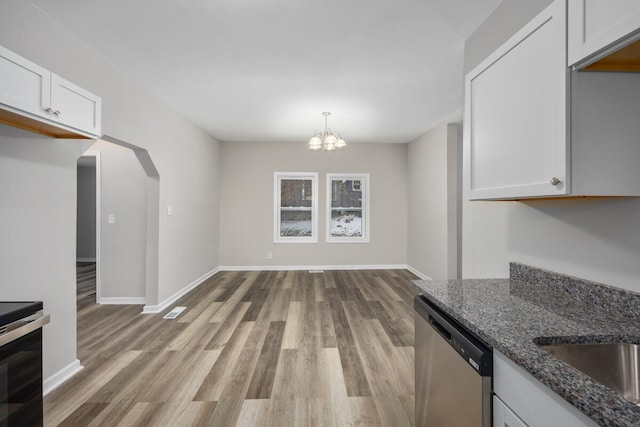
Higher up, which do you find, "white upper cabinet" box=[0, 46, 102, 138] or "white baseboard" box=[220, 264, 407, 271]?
"white upper cabinet" box=[0, 46, 102, 138]

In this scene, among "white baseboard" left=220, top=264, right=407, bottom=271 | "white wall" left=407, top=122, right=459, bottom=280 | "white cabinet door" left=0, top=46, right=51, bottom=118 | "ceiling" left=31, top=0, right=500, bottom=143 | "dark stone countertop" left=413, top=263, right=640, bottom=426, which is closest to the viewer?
"dark stone countertop" left=413, top=263, right=640, bottom=426

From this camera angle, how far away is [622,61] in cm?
106

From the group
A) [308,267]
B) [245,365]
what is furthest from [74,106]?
[308,267]

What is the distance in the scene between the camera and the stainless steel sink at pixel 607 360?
1.04 metres

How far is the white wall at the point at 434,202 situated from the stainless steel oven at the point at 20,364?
4672 millimetres

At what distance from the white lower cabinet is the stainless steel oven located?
1831 millimetres

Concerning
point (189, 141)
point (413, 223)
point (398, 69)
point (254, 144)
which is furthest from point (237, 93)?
point (413, 223)

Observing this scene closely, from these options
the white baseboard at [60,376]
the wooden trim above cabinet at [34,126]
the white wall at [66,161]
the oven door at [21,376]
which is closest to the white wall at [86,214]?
the white wall at [66,161]

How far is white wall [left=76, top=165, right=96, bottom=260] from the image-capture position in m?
7.38

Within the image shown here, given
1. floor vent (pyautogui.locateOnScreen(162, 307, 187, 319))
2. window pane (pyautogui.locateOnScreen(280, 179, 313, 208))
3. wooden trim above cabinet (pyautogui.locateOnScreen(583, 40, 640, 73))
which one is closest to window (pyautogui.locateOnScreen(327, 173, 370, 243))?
window pane (pyautogui.locateOnScreen(280, 179, 313, 208))

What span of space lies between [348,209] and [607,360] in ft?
18.3

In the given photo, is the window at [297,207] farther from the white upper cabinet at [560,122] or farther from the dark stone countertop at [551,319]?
the white upper cabinet at [560,122]

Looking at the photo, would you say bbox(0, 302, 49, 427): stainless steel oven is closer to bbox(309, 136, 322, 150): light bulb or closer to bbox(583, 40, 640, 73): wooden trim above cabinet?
bbox(583, 40, 640, 73): wooden trim above cabinet

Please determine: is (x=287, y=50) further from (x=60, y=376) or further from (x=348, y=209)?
(x=348, y=209)
